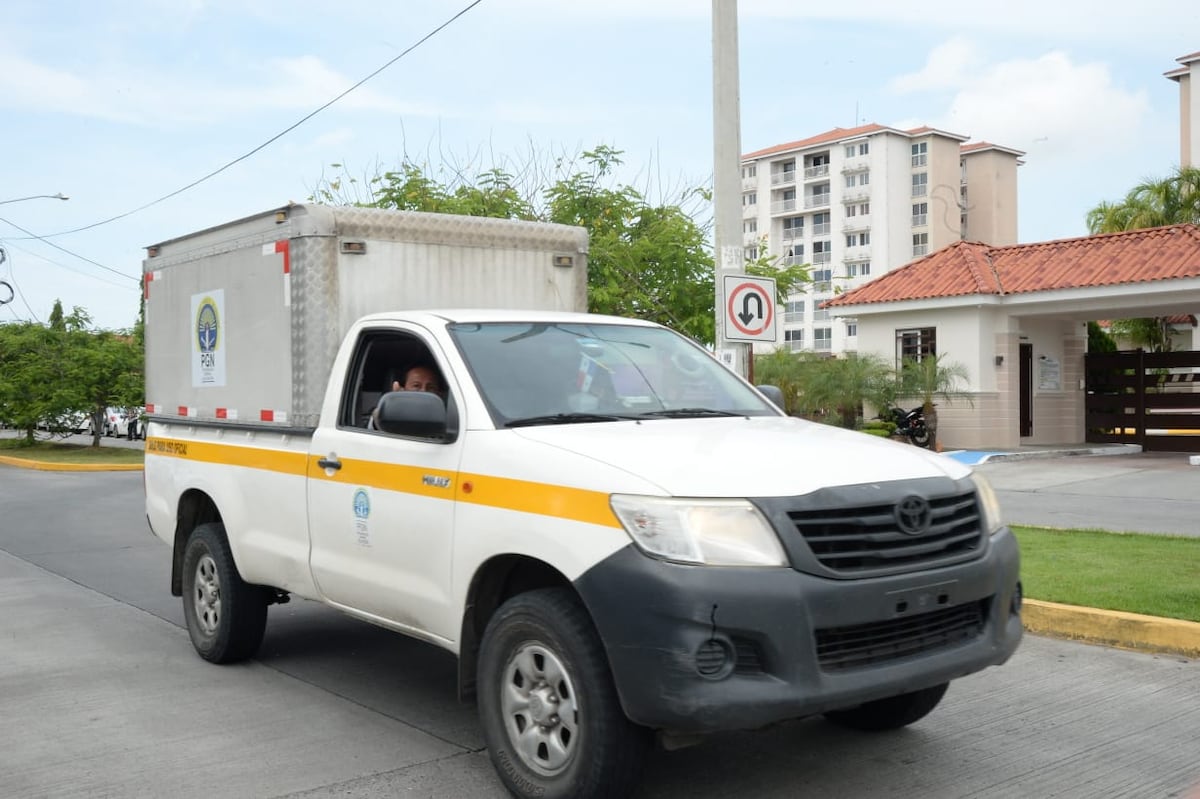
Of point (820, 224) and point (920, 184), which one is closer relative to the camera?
point (920, 184)

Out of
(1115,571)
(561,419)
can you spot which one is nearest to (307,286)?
(561,419)

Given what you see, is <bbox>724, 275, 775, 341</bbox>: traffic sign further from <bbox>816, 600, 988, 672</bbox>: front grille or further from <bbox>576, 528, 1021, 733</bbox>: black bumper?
<bbox>576, 528, 1021, 733</bbox>: black bumper

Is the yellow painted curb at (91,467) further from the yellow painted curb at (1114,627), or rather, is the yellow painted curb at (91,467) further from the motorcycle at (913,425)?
the yellow painted curb at (1114,627)

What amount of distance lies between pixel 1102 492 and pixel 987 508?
12838 mm

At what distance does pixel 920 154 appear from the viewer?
89.1 meters

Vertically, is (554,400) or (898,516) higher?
(554,400)

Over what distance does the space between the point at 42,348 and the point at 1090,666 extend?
2970 centimetres

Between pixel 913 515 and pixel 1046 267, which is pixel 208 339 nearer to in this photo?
pixel 913 515

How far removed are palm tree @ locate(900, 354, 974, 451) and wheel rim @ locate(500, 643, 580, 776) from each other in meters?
21.0

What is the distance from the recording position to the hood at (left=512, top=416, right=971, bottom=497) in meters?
4.00

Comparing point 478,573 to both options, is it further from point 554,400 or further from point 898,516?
point 898,516

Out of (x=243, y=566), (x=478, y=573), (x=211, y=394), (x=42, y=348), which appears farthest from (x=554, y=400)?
(x=42, y=348)

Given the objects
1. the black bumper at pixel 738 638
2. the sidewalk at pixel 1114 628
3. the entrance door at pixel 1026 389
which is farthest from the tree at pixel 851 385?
the black bumper at pixel 738 638

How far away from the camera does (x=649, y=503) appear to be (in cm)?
395
